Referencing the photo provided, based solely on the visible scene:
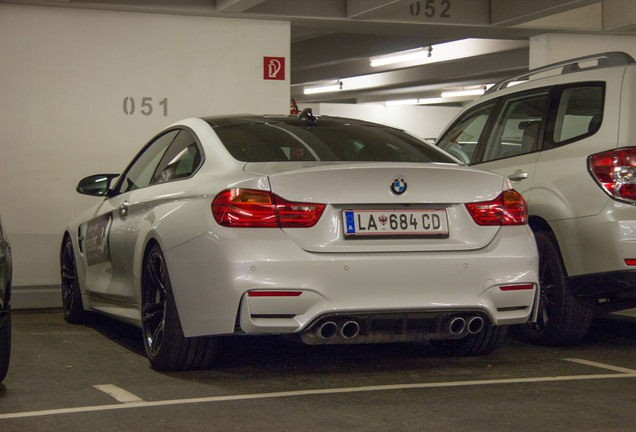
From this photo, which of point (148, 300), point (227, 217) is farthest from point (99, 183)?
point (227, 217)

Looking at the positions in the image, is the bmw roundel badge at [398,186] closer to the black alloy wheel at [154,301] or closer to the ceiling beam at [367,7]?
the black alloy wheel at [154,301]

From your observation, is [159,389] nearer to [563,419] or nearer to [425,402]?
[425,402]

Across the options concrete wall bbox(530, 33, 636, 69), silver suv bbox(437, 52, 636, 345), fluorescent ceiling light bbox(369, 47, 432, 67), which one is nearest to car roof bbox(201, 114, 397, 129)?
silver suv bbox(437, 52, 636, 345)

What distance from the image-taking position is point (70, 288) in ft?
25.4

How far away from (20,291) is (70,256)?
2.31 metres

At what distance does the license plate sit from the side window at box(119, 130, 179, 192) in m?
1.79

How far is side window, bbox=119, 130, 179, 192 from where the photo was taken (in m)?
6.08

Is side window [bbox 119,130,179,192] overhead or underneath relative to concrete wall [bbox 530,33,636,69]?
underneath

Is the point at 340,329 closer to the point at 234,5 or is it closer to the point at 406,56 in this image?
the point at 234,5

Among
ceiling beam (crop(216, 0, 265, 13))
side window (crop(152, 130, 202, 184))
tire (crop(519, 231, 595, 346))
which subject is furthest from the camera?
ceiling beam (crop(216, 0, 265, 13))

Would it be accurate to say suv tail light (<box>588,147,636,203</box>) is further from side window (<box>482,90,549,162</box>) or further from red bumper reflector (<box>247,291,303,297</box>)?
red bumper reflector (<box>247,291,303,297</box>)

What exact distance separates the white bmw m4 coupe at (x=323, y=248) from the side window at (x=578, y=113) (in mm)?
1140

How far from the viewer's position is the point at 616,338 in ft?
22.4

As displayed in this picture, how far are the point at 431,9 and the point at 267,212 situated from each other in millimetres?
7480
